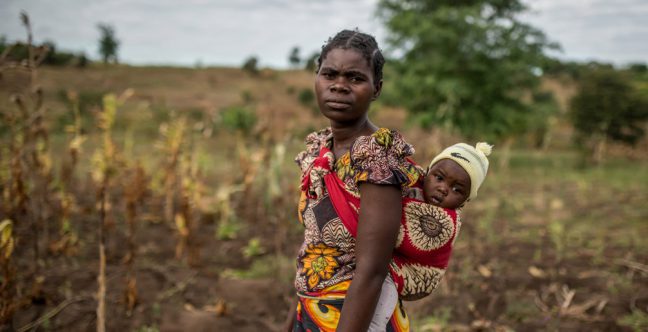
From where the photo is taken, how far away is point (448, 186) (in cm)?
116

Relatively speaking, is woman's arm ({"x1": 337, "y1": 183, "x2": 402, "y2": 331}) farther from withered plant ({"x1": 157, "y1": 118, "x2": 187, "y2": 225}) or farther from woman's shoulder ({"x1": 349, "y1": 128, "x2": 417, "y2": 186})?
withered plant ({"x1": 157, "y1": 118, "x2": 187, "y2": 225})

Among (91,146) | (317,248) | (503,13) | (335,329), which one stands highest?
(503,13)

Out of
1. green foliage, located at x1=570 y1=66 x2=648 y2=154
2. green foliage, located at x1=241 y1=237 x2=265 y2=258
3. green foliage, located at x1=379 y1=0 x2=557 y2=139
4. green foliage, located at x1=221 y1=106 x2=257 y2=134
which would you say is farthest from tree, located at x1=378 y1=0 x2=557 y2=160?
green foliage, located at x1=241 y1=237 x2=265 y2=258

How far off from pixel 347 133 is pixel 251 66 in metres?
33.6

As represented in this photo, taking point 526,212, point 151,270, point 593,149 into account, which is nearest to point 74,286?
point 151,270

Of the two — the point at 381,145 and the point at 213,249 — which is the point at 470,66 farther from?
the point at 381,145

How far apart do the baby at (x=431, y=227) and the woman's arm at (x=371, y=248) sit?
0.08m

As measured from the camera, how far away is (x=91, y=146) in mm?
12367

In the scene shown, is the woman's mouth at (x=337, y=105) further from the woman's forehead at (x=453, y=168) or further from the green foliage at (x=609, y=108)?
the green foliage at (x=609, y=108)

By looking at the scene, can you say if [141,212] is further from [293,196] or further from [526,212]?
[526,212]

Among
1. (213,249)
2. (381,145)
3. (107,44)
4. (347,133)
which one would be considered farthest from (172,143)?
(107,44)

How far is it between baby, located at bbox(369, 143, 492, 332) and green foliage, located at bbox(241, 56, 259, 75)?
32.3 metres

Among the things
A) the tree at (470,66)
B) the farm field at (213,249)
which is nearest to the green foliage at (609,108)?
the tree at (470,66)

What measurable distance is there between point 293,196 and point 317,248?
5878 mm
